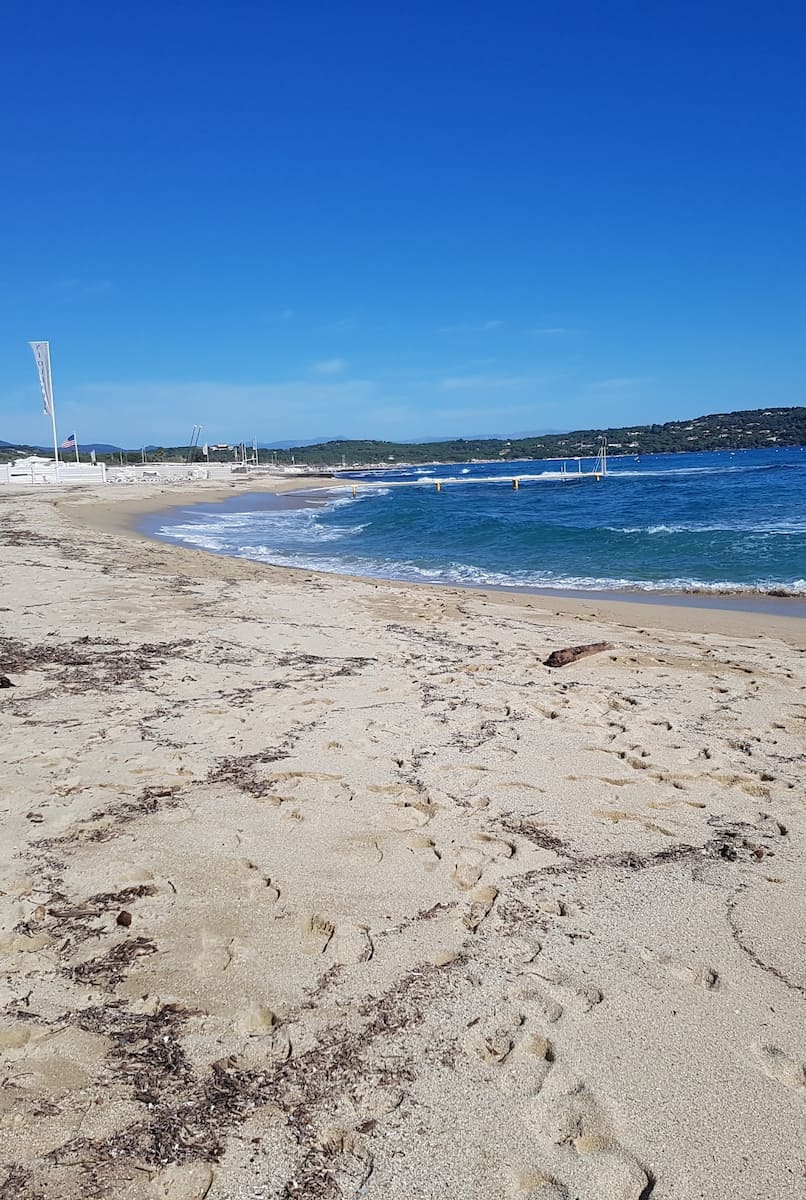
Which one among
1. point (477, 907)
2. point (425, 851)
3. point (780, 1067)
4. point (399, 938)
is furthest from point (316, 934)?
point (780, 1067)

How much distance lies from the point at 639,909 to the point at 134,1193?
6.08 feet

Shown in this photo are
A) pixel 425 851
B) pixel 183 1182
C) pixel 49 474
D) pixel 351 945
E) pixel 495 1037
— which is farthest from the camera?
pixel 49 474

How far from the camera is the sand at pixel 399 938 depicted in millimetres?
1729

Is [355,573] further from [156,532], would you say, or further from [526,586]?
[156,532]

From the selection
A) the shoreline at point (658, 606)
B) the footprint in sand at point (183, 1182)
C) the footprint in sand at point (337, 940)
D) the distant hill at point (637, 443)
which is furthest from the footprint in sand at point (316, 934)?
the distant hill at point (637, 443)

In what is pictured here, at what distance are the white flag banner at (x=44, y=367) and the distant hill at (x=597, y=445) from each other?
73.9 meters

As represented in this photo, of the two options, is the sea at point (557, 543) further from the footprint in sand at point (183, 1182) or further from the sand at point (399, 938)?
the footprint in sand at point (183, 1182)

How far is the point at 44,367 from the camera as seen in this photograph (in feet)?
117

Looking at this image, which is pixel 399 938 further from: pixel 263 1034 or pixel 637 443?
pixel 637 443

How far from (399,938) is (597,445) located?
148m

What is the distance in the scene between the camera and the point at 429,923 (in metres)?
2.61

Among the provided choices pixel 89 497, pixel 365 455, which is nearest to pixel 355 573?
pixel 89 497

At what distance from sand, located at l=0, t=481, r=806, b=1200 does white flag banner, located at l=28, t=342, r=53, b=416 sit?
115 feet

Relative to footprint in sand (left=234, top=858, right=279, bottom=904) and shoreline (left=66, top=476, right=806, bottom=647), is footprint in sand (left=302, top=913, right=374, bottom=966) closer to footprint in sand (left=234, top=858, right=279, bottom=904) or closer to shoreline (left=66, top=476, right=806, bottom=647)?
footprint in sand (left=234, top=858, right=279, bottom=904)
